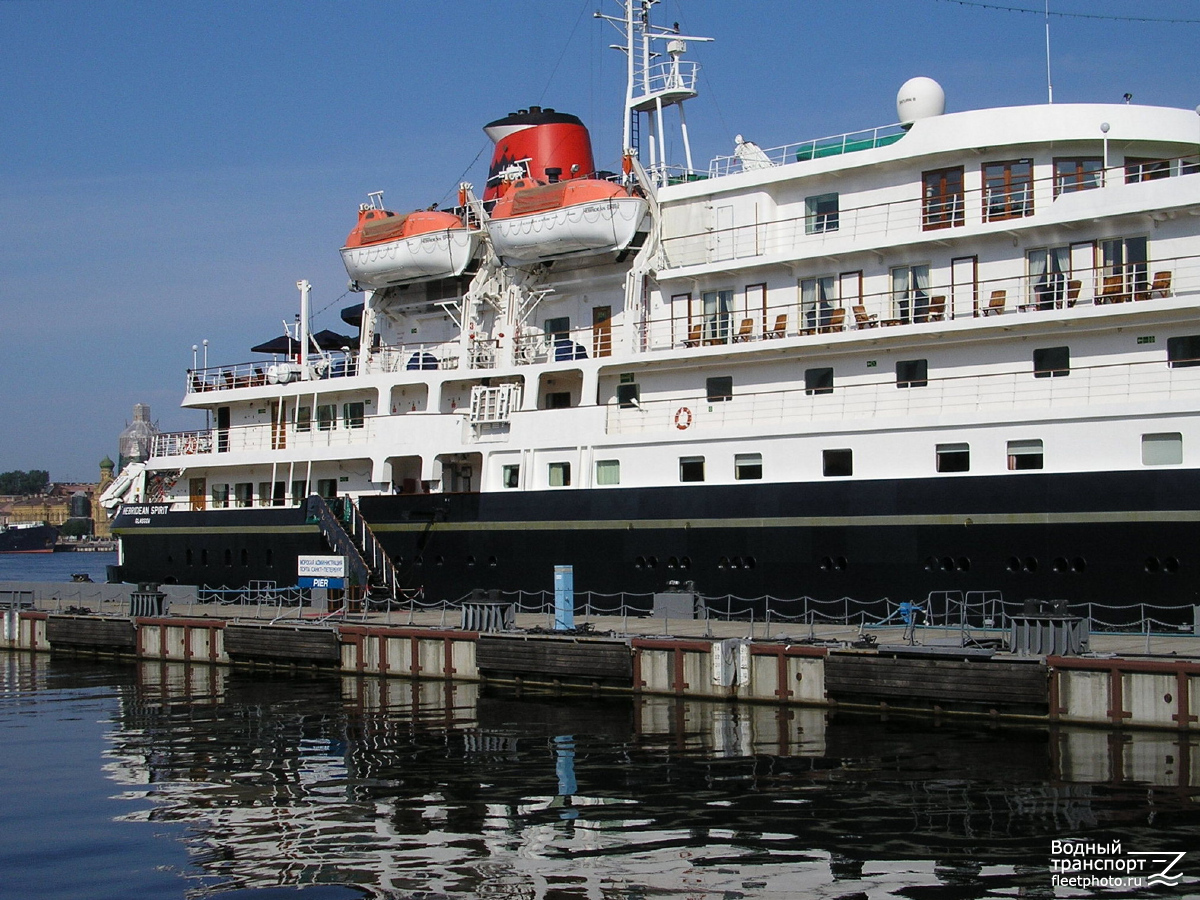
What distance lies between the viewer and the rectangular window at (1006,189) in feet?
86.6

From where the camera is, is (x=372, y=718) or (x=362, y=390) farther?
(x=362, y=390)

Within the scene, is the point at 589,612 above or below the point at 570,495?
below

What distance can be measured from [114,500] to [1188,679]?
1227 inches

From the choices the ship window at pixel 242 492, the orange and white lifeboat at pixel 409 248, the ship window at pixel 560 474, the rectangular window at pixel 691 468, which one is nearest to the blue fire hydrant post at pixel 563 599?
the rectangular window at pixel 691 468

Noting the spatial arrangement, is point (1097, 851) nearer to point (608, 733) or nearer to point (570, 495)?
point (608, 733)

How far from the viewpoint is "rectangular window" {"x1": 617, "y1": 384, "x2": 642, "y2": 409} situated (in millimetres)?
30797

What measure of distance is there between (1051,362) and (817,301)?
5335 millimetres

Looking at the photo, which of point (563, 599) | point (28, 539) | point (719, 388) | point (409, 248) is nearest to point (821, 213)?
point (719, 388)

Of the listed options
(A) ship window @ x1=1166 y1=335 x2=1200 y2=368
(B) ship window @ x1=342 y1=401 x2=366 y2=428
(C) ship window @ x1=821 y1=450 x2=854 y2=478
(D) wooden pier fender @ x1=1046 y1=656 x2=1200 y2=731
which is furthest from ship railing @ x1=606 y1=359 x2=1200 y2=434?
(B) ship window @ x1=342 y1=401 x2=366 y2=428

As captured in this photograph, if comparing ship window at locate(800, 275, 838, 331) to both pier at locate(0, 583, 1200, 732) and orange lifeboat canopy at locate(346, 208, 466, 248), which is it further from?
orange lifeboat canopy at locate(346, 208, 466, 248)

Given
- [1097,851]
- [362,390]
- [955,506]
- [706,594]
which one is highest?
[362,390]

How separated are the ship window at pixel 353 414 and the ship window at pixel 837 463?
13711mm

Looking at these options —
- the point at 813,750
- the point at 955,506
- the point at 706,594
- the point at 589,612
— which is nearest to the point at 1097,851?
the point at 813,750

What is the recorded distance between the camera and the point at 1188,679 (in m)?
18.8
